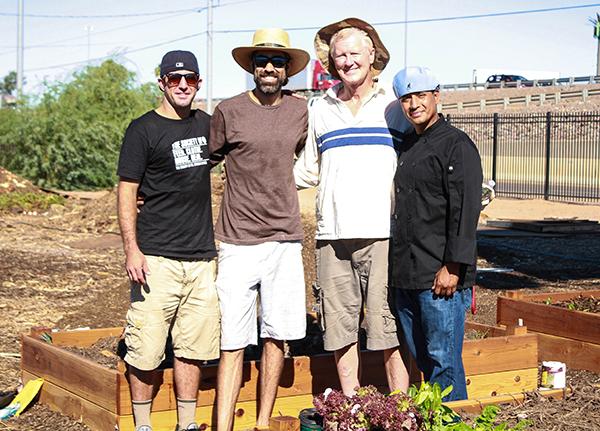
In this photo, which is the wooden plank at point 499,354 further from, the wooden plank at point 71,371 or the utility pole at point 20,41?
the utility pole at point 20,41

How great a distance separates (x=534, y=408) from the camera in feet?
18.2

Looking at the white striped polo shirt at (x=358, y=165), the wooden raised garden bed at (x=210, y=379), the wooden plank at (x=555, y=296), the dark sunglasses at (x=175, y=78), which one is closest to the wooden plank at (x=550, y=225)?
the wooden plank at (x=555, y=296)

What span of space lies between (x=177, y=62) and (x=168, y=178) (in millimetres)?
677

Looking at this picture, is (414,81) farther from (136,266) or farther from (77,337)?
(77,337)

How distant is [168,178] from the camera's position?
5746mm

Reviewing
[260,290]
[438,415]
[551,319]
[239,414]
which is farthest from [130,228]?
[551,319]

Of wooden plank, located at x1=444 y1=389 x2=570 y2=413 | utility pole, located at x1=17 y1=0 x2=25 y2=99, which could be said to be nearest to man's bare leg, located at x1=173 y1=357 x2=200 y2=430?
wooden plank, located at x1=444 y1=389 x2=570 y2=413

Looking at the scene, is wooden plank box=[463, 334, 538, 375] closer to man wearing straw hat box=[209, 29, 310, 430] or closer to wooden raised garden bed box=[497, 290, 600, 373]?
wooden raised garden bed box=[497, 290, 600, 373]

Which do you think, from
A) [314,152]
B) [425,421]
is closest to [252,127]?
[314,152]

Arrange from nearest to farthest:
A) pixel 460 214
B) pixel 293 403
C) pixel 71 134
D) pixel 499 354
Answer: pixel 460 214 < pixel 293 403 < pixel 499 354 < pixel 71 134

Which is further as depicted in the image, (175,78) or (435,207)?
(175,78)

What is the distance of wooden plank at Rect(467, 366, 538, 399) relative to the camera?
269 inches

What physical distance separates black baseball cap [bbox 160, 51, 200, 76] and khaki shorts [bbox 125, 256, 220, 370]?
1094 millimetres

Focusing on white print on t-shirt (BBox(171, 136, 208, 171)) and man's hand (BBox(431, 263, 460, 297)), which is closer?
man's hand (BBox(431, 263, 460, 297))
